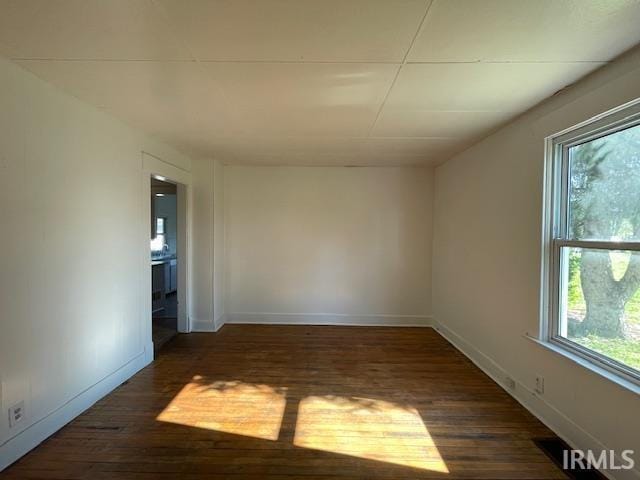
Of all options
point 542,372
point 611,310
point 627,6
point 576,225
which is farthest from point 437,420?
point 627,6

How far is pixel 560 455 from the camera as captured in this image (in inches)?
79.8

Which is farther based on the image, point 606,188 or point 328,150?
point 328,150

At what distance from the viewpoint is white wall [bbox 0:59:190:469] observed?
191 cm

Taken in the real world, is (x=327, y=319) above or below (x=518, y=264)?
below

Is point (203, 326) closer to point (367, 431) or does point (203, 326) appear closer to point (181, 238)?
point (181, 238)

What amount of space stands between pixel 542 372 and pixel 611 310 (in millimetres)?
724

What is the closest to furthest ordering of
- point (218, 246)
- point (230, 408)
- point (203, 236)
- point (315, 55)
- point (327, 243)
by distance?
point (315, 55)
point (230, 408)
point (203, 236)
point (218, 246)
point (327, 243)

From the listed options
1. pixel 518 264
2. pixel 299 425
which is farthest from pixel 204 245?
pixel 518 264

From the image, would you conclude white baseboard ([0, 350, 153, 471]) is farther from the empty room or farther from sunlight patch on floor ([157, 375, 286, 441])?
sunlight patch on floor ([157, 375, 286, 441])

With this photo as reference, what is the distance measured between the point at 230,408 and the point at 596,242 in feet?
9.16

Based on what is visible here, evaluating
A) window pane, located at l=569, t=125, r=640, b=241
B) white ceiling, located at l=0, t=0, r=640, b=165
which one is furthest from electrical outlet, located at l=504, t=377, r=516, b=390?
white ceiling, located at l=0, t=0, r=640, b=165

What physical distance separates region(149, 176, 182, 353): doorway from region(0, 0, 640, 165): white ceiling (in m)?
1.71

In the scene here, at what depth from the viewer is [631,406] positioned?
1700 mm

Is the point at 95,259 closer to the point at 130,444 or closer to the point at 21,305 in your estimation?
the point at 21,305
